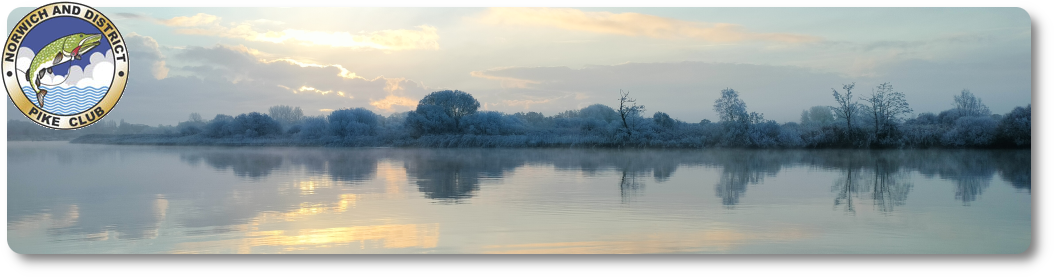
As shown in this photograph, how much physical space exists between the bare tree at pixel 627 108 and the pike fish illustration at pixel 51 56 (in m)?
4.90

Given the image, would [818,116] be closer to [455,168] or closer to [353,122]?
[455,168]

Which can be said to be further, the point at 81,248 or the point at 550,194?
the point at 550,194

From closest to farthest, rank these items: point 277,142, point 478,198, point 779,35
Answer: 1. point 478,198
2. point 779,35
3. point 277,142

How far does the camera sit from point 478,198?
4863 mm

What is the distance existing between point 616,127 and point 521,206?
3907 mm

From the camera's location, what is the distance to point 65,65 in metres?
4.55

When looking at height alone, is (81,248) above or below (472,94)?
below

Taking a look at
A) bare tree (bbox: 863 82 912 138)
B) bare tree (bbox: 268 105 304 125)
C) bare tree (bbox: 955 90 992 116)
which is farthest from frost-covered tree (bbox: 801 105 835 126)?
bare tree (bbox: 268 105 304 125)

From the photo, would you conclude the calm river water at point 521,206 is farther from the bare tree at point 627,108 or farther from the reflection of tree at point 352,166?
the bare tree at point 627,108

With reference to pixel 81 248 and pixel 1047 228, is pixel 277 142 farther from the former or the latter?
pixel 1047 228

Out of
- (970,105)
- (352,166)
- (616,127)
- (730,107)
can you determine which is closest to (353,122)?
(352,166)

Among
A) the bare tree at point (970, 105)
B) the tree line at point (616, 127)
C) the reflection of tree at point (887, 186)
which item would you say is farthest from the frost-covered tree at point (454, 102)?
the bare tree at point (970, 105)

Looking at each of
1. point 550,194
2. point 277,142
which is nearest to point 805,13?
point 550,194

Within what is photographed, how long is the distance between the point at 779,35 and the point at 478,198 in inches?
123
